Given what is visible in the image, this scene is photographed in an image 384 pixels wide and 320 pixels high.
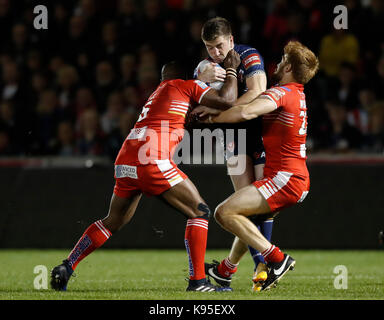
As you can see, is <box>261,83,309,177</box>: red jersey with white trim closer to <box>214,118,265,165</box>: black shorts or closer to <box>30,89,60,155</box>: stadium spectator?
<box>214,118,265,165</box>: black shorts

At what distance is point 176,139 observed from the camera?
717cm

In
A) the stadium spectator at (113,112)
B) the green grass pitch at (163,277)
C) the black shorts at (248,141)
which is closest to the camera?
the green grass pitch at (163,277)

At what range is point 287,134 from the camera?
282 inches

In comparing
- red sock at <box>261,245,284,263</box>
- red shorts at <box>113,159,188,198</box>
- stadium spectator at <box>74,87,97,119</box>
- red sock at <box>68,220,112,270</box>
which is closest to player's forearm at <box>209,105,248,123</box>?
red shorts at <box>113,159,188,198</box>

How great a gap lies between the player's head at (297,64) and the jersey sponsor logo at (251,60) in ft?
1.08

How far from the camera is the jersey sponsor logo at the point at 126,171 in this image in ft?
22.9

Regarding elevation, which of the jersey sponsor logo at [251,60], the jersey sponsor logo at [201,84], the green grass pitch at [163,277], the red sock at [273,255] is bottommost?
the green grass pitch at [163,277]

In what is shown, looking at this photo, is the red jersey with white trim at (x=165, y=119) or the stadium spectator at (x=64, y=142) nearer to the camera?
the red jersey with white trim at (x=165, y=119)

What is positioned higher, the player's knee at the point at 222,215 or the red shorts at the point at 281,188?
the red shorts at the point at 281,188

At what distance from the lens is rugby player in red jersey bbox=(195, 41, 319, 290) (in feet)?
22.6

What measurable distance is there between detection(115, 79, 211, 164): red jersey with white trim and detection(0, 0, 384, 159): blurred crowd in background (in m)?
5.27

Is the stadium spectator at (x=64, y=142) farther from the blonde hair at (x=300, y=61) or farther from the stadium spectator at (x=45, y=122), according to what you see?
the blonde hair at (x=300, y=61)

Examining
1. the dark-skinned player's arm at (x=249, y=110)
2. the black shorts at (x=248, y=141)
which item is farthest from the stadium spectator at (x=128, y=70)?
the dark-skinned player's arm at (x=249, y=110)
